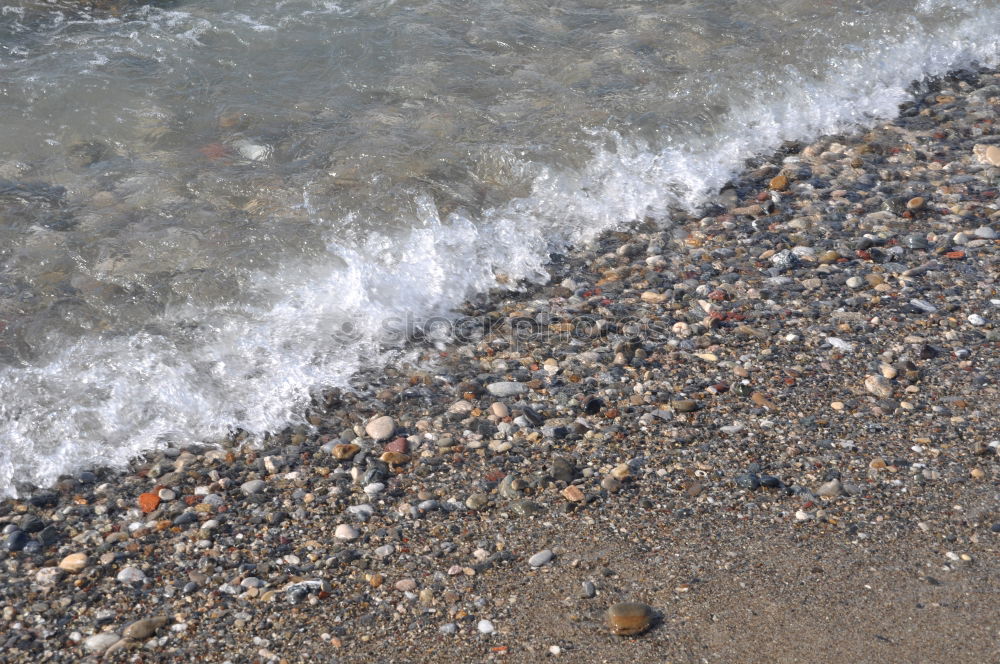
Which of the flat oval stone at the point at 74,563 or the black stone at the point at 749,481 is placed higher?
the black stone at the point at 749,481

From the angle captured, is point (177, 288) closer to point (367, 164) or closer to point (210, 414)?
point (210, 414)

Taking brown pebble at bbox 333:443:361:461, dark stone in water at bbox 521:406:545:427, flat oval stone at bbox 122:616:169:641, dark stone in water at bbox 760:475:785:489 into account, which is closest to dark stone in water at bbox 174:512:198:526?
flat oval stone at bbox 122:616:169:641

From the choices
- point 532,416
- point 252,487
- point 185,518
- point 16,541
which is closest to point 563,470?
point 532,416

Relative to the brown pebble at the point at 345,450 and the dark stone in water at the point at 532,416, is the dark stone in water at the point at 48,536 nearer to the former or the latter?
the brown pebble at the point at 345,450

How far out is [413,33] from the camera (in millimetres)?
7457

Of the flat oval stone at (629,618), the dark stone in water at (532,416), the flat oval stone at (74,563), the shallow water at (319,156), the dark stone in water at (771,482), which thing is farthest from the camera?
the shallow water at (319,156)

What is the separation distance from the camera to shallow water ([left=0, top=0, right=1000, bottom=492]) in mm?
4262

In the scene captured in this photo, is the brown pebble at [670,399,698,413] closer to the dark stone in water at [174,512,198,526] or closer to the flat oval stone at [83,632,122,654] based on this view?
the dark stone in water at [174,512,198,526]

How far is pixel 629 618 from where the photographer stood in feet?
9.53

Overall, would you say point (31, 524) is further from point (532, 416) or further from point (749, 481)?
point (749, 481)

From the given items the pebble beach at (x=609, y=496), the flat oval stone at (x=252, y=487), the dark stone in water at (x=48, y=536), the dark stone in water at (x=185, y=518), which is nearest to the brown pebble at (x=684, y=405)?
the pebble beach at (x=609, y=496)

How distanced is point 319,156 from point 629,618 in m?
3.93

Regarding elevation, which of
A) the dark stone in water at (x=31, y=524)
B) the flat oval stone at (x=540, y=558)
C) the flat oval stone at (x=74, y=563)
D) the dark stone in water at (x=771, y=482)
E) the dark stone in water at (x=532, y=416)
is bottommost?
the dark stone in water at (x=31, y=524)

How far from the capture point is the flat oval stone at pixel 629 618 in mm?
2885
